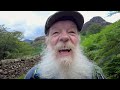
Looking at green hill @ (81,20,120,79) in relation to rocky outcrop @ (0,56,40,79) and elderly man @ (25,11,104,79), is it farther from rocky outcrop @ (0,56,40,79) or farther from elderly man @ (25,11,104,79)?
rocky outcrop @ (0,56,40,79)

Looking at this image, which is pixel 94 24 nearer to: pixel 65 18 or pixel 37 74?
pixel 65 18

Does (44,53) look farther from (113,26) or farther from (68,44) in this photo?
(113,26)

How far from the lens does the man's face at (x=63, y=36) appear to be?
2980 mm

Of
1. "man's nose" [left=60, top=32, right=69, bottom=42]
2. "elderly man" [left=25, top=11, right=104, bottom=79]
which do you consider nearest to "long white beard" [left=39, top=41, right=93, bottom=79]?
"elderly man" [left=25, top=11, right=104, bottom=79]

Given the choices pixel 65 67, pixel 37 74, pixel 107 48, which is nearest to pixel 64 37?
pixel 65 67

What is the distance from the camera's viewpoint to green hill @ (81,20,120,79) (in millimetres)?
3455

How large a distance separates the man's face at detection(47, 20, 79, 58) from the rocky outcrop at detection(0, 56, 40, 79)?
0.25 metres

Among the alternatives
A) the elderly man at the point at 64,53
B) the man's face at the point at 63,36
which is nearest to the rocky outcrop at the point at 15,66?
the elderly man at the point at 64,53

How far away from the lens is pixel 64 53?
9.91ft

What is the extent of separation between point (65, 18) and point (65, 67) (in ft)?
1.39

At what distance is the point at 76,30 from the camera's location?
3.01 metres
